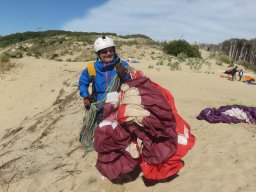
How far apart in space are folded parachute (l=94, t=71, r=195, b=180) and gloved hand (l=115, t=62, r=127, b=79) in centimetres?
54

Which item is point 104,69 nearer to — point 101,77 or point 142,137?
point 101,77

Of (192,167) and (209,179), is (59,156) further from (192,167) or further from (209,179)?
(209,179)

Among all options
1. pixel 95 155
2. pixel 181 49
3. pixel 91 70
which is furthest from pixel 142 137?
pixel 181 49

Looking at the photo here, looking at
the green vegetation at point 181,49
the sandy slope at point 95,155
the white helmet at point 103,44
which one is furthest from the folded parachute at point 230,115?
the green vegetation at point 181,49

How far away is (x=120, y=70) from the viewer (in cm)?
462

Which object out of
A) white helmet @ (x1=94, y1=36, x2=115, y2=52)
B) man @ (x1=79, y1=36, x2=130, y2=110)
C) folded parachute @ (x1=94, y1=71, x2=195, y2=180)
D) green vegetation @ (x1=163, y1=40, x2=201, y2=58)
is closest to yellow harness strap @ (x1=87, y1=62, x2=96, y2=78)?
man @ (x1=79, y1=36, x2=130, y2=110)

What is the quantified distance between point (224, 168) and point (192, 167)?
432mm

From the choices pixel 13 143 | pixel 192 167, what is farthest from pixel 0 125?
pixel 192 167

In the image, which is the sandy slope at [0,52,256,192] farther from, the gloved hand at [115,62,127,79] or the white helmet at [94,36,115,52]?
the white helmet at [94,36,115,52]

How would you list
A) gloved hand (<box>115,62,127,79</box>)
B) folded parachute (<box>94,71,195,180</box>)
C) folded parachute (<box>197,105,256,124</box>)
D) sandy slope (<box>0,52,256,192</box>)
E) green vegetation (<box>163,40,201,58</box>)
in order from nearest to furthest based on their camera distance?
folded parachute (<box>94,71,195,180</box>), sandy slope (<box>0,52,256,192</box>), gloved hand (<box>115,62,127,79</box>), folded parachute (<box>197,105,256,124</box>), green vegetation (<box>163,40,201,58</box>)

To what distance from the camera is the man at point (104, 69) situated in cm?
455

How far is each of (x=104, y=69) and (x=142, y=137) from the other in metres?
1.27

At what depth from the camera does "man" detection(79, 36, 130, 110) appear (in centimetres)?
455

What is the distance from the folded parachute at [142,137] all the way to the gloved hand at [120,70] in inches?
21.1
